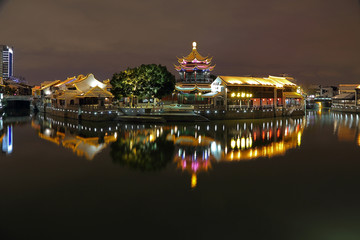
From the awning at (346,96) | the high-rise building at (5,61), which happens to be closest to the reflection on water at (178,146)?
the awning at (346,96)

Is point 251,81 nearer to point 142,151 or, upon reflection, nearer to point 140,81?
point 140,81

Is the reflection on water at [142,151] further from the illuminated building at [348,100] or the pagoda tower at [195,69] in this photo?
the illuminated building at [348,100]

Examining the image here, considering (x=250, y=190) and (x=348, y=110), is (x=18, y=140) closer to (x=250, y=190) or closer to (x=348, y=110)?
(x=250, y=190)

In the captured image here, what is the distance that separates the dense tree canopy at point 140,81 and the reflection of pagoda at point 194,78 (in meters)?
6.13

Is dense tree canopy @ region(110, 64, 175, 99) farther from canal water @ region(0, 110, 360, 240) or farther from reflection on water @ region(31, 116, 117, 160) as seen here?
canal water @ region(0, 110, 360, 240)

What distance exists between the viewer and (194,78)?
159ft

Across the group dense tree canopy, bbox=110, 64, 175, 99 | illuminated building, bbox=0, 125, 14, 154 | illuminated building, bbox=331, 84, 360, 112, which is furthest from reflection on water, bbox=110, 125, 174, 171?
illuminated building, bbox=331, 84, 360, 112

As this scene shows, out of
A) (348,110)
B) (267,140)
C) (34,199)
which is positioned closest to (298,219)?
(34,199)

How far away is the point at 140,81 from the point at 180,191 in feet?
101

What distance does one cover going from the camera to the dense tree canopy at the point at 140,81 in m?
39.7

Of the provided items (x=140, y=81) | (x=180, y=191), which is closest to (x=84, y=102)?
(x=140, y=81)

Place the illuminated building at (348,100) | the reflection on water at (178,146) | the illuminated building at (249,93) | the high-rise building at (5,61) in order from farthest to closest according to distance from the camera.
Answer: the high-rise building at (5,61) → the illuminated building at (348,100) → the illuminated building at (249,93) → the reflection on water at (178,146)

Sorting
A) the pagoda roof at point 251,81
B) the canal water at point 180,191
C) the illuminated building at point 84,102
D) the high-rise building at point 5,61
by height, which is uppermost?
the high-rise building at point 5,61

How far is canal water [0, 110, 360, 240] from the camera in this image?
777cm
